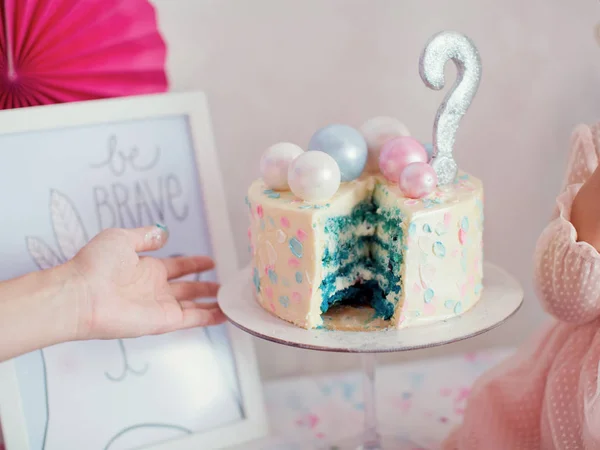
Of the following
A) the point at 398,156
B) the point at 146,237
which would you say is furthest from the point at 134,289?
the point at 398,156

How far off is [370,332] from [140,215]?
20.9 inches

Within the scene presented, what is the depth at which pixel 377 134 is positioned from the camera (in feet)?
3.94

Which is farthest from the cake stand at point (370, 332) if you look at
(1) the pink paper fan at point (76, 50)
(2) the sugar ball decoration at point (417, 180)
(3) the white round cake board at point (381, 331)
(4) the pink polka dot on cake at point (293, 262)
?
(1) the pink paper fan at point (76, 50)

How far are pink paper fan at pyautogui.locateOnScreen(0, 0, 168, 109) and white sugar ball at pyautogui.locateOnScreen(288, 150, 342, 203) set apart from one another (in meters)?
0.43

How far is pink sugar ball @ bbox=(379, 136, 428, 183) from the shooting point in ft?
3.63

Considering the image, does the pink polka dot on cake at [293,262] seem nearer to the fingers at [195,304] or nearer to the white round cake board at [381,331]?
the white round cake board at [381,331]

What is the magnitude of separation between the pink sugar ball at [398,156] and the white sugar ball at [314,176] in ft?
0.33

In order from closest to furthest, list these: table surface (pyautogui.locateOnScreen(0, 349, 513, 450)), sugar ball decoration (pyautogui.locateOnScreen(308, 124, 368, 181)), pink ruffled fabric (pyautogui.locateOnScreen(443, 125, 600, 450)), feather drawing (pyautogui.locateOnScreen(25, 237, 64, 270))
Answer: pink ruffled fabric (pyautogui.locateOnScreen(443, 125, 600, 450)) → sugar ball decoration (pyautogui.locateOnScreen(308, 124, 368, 181)) → feather drawing (pyautogui.locateOnScreen(25, 237, 64, 270)) → table surface (pyautogui.locateOnScreen(0, 349, 513, 450))

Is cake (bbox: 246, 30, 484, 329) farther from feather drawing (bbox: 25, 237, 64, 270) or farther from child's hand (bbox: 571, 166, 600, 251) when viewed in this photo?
feather drawing (bbox: 25, 237, 64, 270)

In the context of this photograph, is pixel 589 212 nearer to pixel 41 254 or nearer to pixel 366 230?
pixel 366 230

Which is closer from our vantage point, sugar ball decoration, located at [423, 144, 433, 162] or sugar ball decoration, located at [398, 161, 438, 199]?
sugar ball decoration, located at [398, 161, 438, 199]

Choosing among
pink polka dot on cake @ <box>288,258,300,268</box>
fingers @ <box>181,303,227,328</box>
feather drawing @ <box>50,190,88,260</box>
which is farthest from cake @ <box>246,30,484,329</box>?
feather drawing @ <box>50,190,88,260</box>

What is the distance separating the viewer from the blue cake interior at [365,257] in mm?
1089

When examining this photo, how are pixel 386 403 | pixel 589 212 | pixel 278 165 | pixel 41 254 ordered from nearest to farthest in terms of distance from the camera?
pixel 589 212
pixel 278 165
pixel 41 254
pixel 386 403
